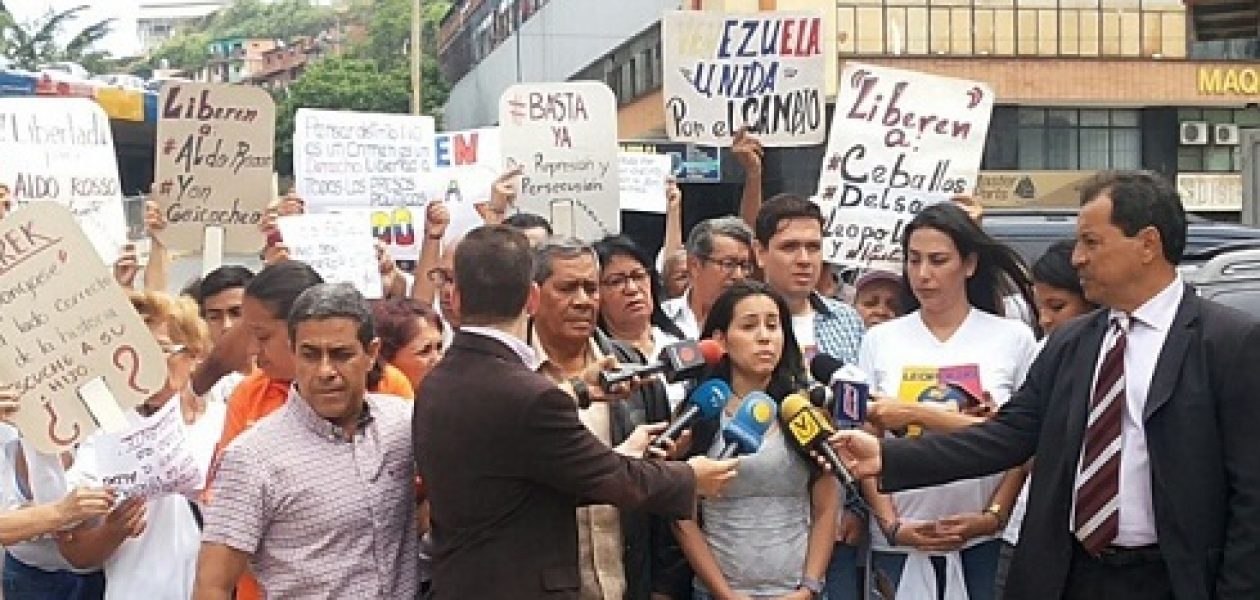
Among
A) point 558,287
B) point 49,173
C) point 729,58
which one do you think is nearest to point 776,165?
point 729,58

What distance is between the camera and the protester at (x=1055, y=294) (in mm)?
6160

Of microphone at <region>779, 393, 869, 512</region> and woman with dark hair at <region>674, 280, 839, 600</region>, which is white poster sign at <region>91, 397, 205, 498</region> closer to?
woman with dark hair at <region>674, 280, 839, 600</region>

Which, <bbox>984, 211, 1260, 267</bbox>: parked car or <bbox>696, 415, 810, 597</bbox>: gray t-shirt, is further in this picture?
<bbox>984, 211, 1260, 267</bbox>: parked car

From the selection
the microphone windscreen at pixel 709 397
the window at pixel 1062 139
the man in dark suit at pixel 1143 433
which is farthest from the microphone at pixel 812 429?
the window at pixel 1062 139

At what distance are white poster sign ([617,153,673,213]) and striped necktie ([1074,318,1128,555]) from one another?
23.0 feet

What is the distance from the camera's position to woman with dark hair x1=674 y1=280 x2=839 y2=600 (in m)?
5.56

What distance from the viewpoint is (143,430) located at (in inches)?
198

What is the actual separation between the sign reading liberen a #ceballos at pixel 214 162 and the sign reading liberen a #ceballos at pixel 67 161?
1.88ft

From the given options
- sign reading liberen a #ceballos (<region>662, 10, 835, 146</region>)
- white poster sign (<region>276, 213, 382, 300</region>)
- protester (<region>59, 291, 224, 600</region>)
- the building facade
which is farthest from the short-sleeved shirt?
the building facade

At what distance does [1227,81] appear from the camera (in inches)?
1357

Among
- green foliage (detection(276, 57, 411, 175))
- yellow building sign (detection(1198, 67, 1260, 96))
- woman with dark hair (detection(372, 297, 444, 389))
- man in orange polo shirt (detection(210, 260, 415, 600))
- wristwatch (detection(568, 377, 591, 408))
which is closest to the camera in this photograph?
wristwatch (detection(568, 377, 591, 408))

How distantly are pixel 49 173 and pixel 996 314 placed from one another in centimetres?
408

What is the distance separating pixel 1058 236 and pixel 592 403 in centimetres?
359

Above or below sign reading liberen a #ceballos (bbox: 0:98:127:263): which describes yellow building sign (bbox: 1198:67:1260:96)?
above
